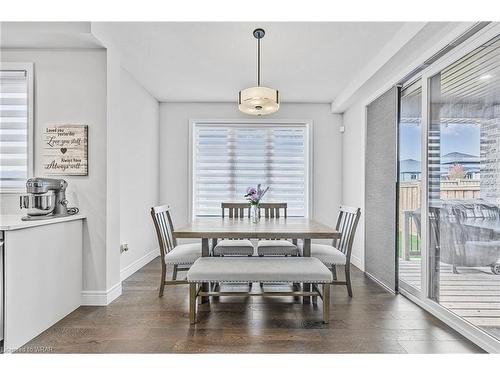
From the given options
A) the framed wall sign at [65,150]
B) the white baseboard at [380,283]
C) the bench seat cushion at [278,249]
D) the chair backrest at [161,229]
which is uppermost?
the framed wall sign at [65,150]

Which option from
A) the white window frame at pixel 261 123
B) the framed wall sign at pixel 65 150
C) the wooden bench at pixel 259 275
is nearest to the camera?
the wooden bench at pixel 259 275

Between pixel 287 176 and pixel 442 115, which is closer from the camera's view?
pixel 442 115

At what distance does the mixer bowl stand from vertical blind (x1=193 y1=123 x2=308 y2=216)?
271cm

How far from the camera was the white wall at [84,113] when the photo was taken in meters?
2.88

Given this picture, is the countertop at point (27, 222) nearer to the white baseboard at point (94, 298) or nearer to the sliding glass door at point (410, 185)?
the white baseboard at point (94, 298)

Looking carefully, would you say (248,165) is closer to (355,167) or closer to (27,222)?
(355,167)

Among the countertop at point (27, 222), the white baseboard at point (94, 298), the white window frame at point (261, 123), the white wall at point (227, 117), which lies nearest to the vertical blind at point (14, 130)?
the countertop at point (27, 222)

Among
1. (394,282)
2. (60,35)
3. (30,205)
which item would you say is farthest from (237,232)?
(60,35)

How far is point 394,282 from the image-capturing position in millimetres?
3334

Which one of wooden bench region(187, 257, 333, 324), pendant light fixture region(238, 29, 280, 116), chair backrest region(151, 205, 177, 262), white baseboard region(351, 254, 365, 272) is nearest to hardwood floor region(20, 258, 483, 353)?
wooden bench region(187, 257, 333, 324)

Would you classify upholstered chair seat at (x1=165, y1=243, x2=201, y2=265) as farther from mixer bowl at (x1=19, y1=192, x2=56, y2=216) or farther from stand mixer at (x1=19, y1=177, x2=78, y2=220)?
mixer bowl at (x1=19, y1=192, x2=56, y2=216)

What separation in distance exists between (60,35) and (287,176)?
11.9ft

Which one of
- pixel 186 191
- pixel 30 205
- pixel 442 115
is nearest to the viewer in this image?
pixel 30 205
